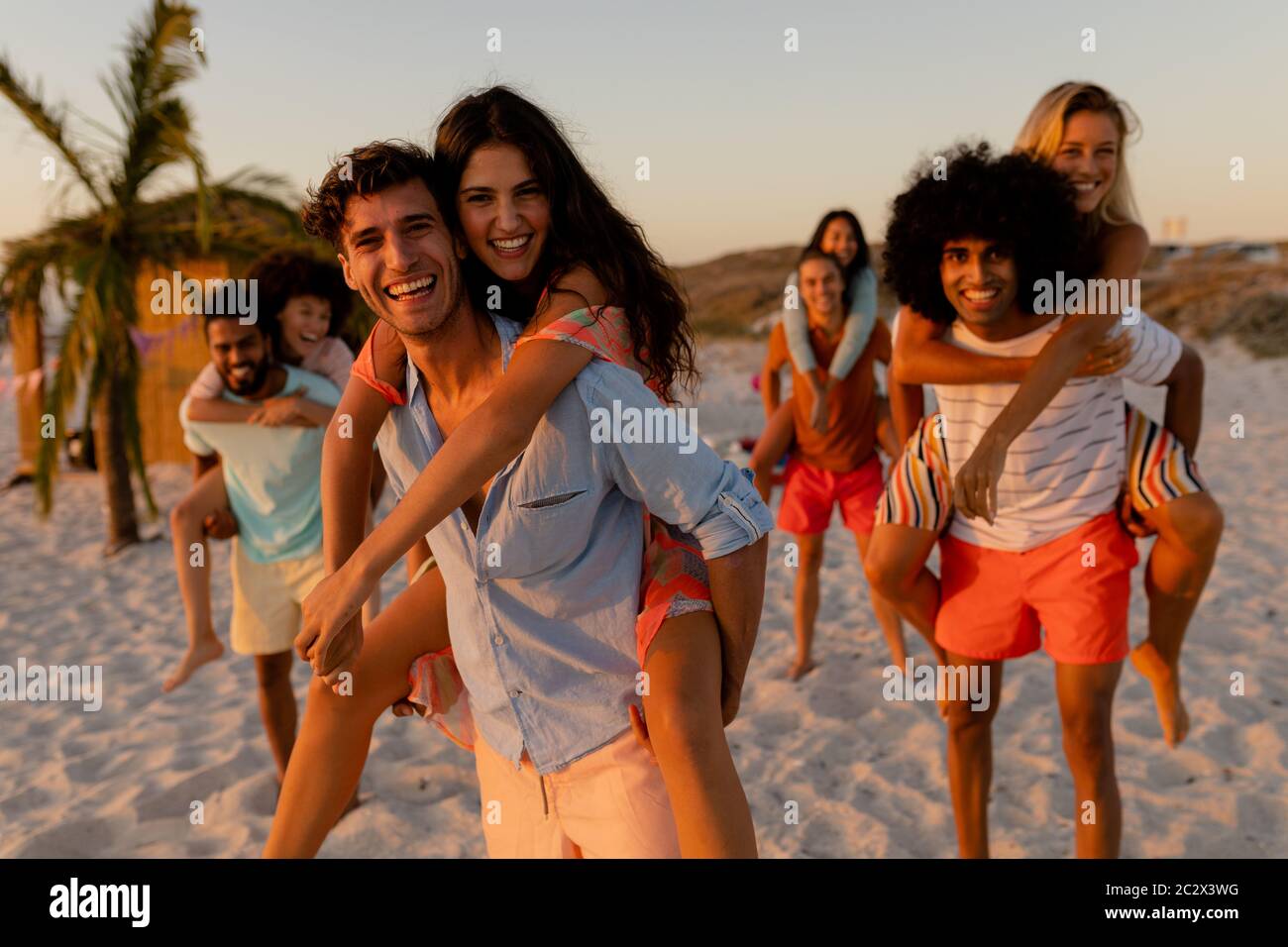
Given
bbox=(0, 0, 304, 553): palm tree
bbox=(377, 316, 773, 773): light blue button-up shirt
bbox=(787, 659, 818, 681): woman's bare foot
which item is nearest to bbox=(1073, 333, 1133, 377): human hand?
bbox=(377, 316, 773, 773): light blue button-up shirt

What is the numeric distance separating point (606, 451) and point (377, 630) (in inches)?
27.2

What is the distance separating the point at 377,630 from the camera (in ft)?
6.41

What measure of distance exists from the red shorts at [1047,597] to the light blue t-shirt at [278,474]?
2.21 meters

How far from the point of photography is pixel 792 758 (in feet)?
13.3

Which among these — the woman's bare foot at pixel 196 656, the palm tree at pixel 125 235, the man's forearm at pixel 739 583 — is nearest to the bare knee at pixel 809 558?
the woman's bare foot at pixel 196 656

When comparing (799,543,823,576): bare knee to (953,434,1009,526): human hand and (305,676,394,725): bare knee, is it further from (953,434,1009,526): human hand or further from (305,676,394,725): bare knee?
(305,676,394,725): bare knee

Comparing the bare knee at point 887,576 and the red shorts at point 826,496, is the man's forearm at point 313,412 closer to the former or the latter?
the bare knee at point 887,576

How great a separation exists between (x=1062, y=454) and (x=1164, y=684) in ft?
3.11

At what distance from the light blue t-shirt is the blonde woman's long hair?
2487 millimetres

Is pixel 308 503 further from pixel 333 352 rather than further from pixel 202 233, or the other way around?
pixel 202 233

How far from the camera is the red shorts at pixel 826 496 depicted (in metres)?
4.68

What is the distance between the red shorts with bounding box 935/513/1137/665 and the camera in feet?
8.21

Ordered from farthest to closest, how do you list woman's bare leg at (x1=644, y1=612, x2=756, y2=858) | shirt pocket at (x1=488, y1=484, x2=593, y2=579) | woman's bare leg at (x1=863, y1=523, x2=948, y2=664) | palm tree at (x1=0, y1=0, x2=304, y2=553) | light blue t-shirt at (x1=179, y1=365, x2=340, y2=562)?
palm tree at (x1=0, y1=0, x2=304, y2=553)
light blue t-shirt at (x1=179, y1=365, x2=340, y2=562)
woman's bare leg at (x1=863, y1=523, x2=948, y2=664)
shirt pocket at (x1=488, y1=484, x2=593, y2=579)
woman's bare leg at (x1=644, y1=612, x2=756, y2=858)
